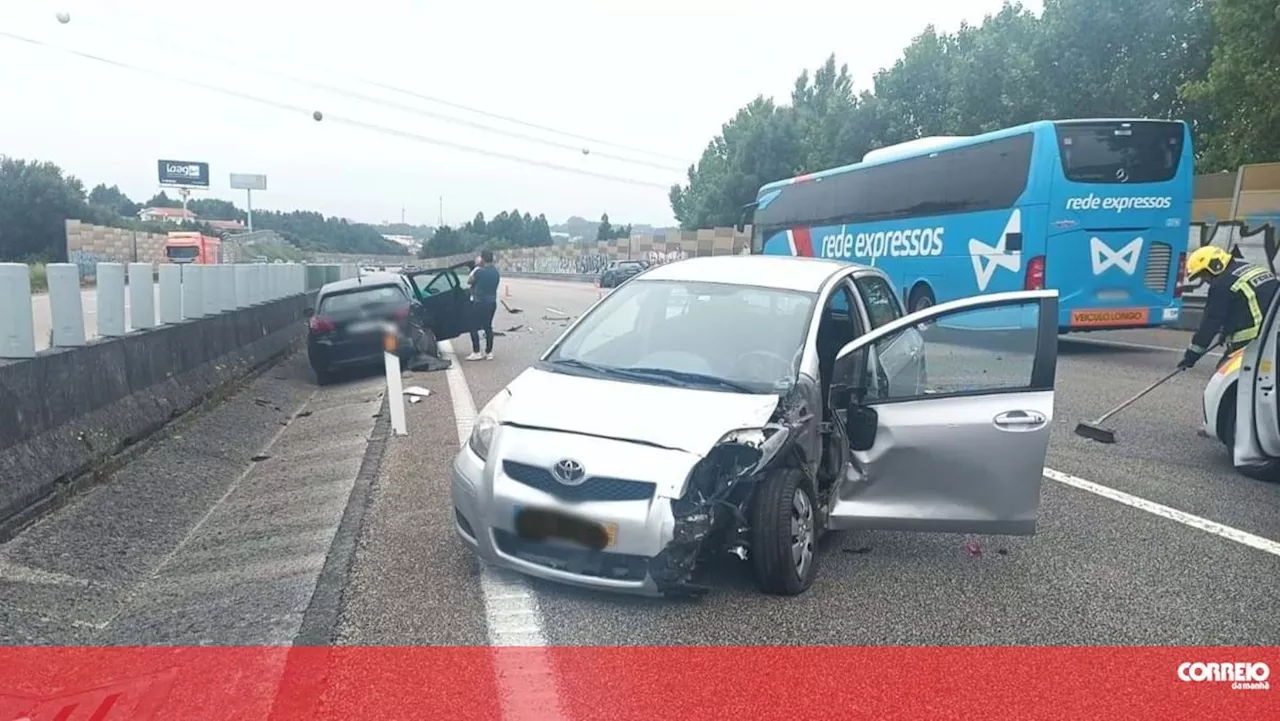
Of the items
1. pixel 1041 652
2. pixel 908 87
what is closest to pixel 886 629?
pixel 1041 652

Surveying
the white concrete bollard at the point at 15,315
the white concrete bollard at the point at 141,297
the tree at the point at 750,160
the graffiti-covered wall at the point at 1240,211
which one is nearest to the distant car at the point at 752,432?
the white concrete bollard at the point at 15,315

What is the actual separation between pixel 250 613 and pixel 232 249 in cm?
4239

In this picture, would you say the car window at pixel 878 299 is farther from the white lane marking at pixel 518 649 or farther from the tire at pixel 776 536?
the white lane marking at pixel 518 649

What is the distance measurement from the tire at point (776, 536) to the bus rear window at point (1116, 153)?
11402 millimetres

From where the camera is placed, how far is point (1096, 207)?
14.0 m

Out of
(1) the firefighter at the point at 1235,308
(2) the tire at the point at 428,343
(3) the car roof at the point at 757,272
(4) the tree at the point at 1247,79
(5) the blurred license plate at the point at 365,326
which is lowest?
(2) the tire at the point at 428,343

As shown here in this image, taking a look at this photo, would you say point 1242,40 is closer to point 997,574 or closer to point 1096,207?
point 1096,207

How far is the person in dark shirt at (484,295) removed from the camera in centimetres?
1476

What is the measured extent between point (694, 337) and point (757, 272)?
85cm

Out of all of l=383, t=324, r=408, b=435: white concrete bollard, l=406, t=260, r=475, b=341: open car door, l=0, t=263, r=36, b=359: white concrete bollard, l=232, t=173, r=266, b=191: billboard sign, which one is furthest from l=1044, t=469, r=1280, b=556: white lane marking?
l=232, t=173, r=266, b=191: billboard sign

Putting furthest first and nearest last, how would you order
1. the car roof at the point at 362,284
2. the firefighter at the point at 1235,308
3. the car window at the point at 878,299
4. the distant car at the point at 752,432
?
the car roof at the point at 362,284 < the firefighter at the point at 1235,308 < the car window at the point at 878,299 < the distant car at the point at 752,432

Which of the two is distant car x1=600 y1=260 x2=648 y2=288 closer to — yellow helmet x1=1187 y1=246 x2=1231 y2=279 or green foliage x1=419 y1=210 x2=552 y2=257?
yellow helmet x1=1187 y1=246 x2=1231 y2=279

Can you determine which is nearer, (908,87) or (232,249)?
(908,87)

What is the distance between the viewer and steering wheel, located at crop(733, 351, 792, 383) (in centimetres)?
497
